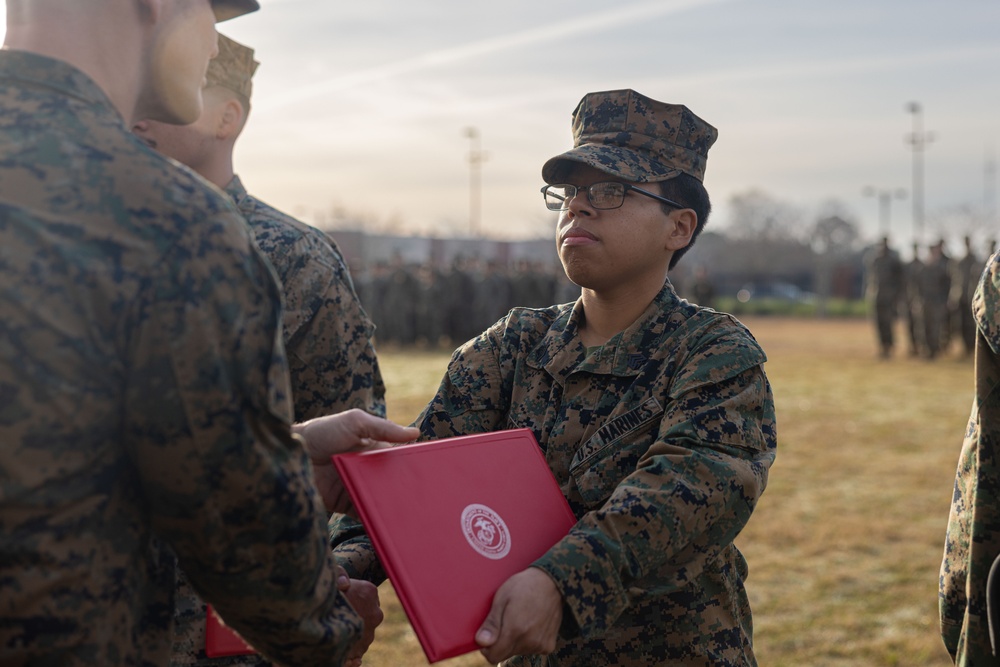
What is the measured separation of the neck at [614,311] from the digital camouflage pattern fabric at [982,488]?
2.61 ft

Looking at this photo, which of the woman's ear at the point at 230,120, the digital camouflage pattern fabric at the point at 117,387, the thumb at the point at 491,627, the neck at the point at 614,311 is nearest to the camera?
the digital camouflage pattern fabric at the point at 117,387

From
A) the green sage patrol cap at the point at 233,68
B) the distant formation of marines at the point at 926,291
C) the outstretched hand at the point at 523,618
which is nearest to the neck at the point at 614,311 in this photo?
the outstretched hand at the point at 523,618

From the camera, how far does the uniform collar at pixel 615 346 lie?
245 centimetres

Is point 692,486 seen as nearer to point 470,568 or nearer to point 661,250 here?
point 470,568

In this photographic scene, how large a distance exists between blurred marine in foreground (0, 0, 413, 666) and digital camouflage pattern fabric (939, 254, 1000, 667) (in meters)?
1.62

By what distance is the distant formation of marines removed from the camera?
20.4 metres

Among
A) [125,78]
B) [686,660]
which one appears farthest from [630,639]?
[125,78]

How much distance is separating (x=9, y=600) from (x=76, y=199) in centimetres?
62

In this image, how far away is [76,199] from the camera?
4.99 feet

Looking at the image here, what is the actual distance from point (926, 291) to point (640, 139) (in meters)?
19.9

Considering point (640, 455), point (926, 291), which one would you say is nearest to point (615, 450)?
point (640, 455)

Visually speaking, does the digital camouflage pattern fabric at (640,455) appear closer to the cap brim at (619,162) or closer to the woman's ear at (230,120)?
the cap brim at (619,162)

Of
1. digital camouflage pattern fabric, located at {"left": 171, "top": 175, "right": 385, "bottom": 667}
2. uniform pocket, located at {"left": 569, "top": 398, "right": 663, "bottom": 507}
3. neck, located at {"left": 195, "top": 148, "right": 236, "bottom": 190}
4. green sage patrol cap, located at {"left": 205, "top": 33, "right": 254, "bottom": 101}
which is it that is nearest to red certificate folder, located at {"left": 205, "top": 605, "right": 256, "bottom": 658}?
digital camouflage pattern fabric, located at {"left": 171, "top": 175, "right": 385, "bottom": 667}

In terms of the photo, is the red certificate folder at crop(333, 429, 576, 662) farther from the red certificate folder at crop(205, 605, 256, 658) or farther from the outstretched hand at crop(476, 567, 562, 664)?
the red certificate folder at crop(205, 605, 256, 658)
